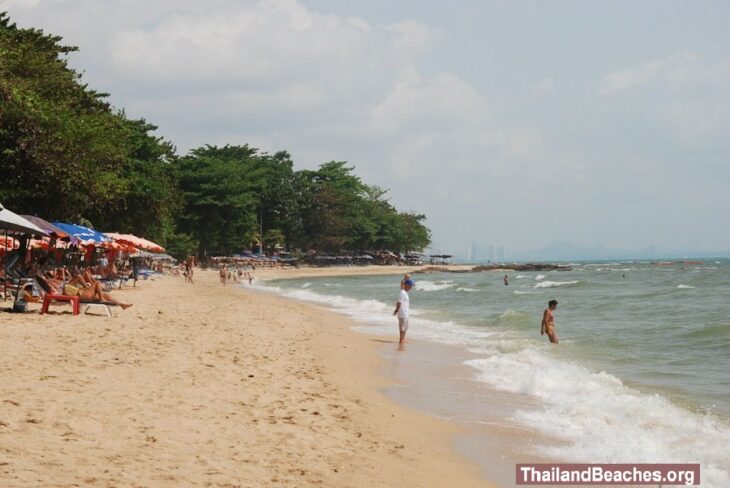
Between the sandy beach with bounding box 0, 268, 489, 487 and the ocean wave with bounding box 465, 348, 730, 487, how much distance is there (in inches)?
49.7

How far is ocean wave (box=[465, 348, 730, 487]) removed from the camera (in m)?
6.51

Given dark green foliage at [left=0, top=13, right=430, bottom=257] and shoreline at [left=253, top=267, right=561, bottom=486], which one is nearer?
shoreline at [left=253, top=267, right=561, bottom=486]

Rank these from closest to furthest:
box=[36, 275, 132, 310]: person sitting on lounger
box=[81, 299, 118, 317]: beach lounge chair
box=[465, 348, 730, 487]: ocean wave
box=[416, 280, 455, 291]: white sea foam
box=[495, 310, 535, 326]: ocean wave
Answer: box=[465, 348, 730, 487]: ocean wave, box=[81, 299, 118, 317]: beach lounge chair, box=[36, 275, 132, 310]: person sitting on lounger, box=[495, 310, 535, 326]: ocean wave, box=[416, 280, 455, 291]: white sea foam

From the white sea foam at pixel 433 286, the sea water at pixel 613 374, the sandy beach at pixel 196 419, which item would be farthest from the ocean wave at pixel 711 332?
the white sea foam at pixel 433 286

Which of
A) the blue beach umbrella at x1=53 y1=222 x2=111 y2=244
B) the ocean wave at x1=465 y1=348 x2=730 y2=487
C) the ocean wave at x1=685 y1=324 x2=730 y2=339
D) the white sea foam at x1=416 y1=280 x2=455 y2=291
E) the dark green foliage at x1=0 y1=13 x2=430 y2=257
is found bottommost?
the white sea foam at x1=416 y1=280 x2=455 y2=291

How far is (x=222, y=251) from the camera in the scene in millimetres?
80125

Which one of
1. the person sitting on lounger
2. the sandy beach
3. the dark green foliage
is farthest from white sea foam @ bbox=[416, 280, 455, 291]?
the sandy beach

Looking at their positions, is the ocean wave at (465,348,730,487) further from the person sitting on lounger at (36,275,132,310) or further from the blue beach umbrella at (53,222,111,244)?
the blue beach umbrella at (53,222,111,244)

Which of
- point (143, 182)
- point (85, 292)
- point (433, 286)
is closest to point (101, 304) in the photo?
point (85, 292)

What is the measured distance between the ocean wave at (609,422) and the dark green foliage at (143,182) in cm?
1677

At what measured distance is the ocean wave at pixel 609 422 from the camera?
21.4 ft

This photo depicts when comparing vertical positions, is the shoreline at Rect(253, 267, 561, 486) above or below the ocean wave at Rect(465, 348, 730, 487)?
below

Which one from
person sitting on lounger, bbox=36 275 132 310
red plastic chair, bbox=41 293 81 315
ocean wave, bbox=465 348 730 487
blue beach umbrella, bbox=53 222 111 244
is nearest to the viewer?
ocean wave, bbox=465 348 730 487

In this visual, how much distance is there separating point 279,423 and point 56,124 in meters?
19.0
